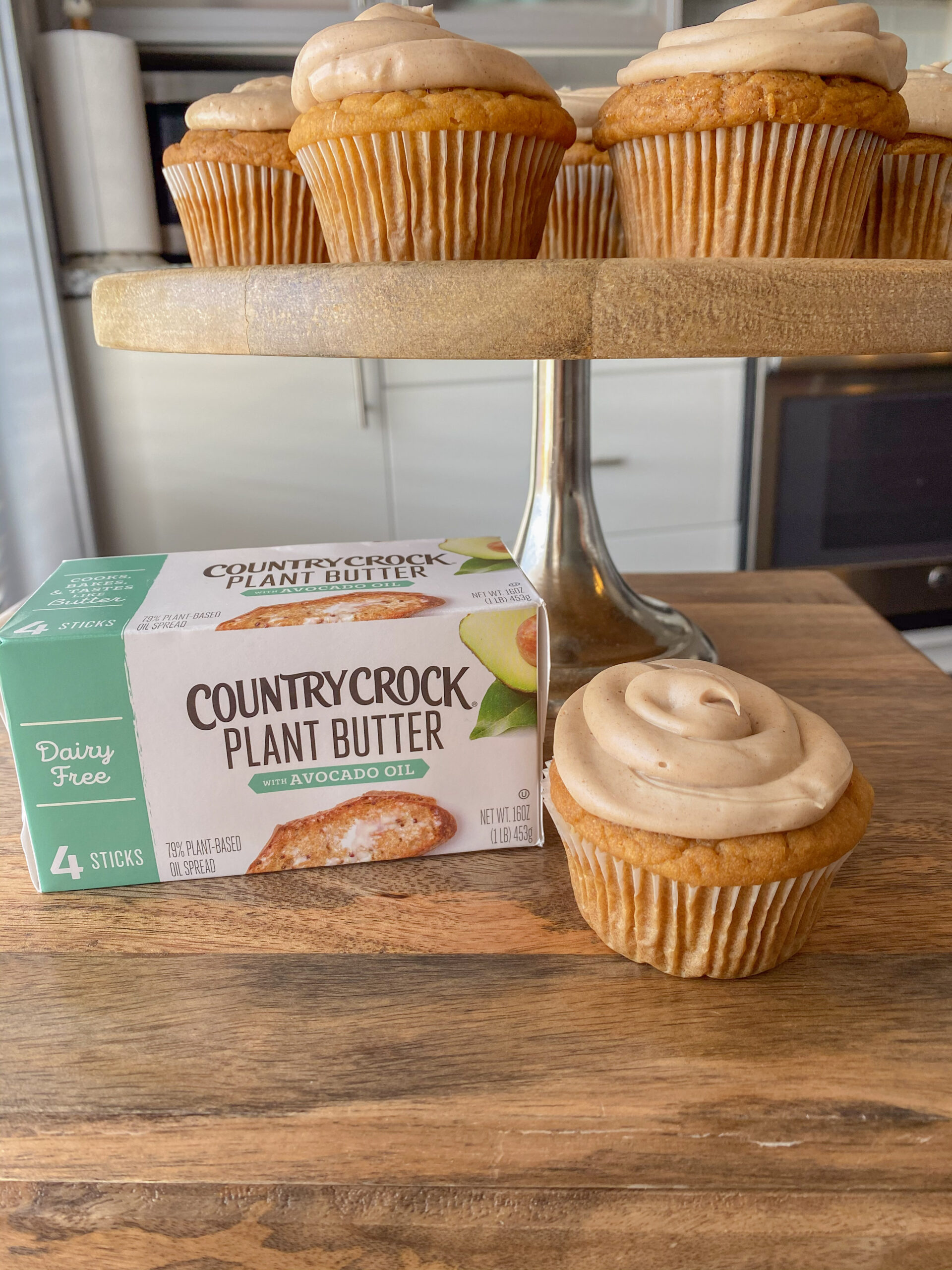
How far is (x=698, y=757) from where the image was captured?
0.48 m

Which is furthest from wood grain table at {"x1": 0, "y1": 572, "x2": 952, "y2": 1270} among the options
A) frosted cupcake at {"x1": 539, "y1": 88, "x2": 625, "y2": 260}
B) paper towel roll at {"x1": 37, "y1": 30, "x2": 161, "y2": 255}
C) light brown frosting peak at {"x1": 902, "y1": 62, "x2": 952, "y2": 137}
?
paper towel roll at {"x1": 37, "y1": 30, "x2": 161, "y2": 255}

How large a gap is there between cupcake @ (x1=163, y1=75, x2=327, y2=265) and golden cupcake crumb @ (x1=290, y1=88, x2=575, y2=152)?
21cm

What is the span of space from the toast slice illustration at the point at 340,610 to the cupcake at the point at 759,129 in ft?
1.23

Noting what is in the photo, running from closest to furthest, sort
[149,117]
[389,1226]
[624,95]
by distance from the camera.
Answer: [389,1226] → [624,95] → [149,117]

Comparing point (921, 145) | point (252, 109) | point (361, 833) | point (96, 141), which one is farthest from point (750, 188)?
point (96, 141)

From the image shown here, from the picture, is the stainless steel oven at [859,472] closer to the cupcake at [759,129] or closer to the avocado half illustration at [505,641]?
the cupcake at [759,129]

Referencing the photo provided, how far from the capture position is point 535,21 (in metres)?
2.03

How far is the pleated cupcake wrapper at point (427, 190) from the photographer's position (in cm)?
63

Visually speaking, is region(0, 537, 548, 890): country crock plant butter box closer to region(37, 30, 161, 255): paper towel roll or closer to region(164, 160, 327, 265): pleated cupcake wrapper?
region(164, 160, 327, 265): pleated cupcake wrapper

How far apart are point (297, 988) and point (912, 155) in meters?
0.76

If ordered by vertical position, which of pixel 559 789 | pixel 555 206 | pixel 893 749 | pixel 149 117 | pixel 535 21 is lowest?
pixel 893 749

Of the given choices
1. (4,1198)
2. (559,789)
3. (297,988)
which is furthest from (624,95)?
(4,1198)

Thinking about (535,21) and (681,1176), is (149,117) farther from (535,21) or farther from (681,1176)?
Answer: (681,1176)

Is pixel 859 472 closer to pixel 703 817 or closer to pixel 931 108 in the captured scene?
pixel 931 108
